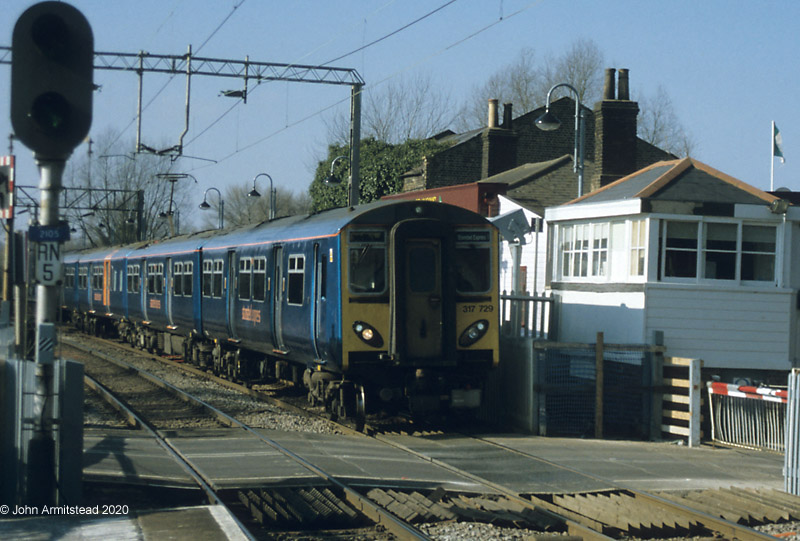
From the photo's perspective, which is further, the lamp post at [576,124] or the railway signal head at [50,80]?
the lamp post at [576,124]

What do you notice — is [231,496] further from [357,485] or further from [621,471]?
[621,471]

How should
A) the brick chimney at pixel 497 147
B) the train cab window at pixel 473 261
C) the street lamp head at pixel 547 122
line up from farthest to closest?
the brick chimney at pixel 497 147
the street lamp head at pixel 547 122
the train cab window at pixel 473 261

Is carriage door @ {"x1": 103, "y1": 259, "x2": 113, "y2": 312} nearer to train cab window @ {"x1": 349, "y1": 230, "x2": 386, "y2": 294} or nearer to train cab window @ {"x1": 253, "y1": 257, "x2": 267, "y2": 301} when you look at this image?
train cab window @ {"x1": 253, "y1": 257, "x2": 267, "y2": 301}

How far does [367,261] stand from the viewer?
13688mm

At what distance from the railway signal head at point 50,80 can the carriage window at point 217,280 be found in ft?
45.3

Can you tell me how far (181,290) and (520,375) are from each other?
38.8 feet

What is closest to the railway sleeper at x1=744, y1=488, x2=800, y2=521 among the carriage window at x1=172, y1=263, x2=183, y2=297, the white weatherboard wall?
the white weatherboard wall

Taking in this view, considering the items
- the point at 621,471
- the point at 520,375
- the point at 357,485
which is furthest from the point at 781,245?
the point at 357,485

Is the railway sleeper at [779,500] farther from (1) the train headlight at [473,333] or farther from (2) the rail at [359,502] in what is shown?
(1) the train headlight at [473,333]

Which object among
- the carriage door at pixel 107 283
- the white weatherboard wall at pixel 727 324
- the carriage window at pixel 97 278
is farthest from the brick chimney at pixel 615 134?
the carriage window at pixel 97 278

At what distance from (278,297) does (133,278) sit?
49.3 feet

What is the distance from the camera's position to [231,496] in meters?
9.11

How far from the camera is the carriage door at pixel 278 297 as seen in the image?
16.4m

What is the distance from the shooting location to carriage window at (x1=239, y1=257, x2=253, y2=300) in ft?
60.5
